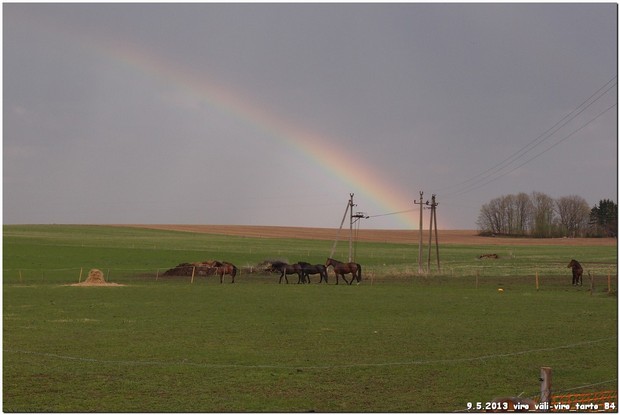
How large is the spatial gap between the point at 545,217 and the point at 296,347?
14145 cm

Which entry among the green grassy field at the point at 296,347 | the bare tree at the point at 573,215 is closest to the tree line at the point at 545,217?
the bare tree at the point at 573,215

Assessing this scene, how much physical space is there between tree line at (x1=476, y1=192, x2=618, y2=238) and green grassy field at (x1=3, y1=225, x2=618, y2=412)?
114m

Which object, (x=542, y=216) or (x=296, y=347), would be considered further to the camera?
(x=542, y=216)

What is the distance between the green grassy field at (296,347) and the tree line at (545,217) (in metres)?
114

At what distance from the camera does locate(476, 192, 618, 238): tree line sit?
14738 cm

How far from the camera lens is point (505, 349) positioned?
701 inches

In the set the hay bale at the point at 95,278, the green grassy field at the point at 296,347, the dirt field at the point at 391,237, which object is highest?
the dirt field at the point at 391,237

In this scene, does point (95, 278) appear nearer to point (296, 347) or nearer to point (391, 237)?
point (296, 347)

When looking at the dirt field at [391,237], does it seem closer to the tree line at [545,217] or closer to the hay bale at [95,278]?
the tree line at [545,217]

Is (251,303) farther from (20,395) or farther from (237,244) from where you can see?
(237,244)

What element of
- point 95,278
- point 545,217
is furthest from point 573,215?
point 95,278

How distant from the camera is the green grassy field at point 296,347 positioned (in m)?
12.4

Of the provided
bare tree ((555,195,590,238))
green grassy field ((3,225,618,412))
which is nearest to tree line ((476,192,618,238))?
bare tree ((555,195,590,238))

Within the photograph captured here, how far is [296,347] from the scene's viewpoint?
18.0m
